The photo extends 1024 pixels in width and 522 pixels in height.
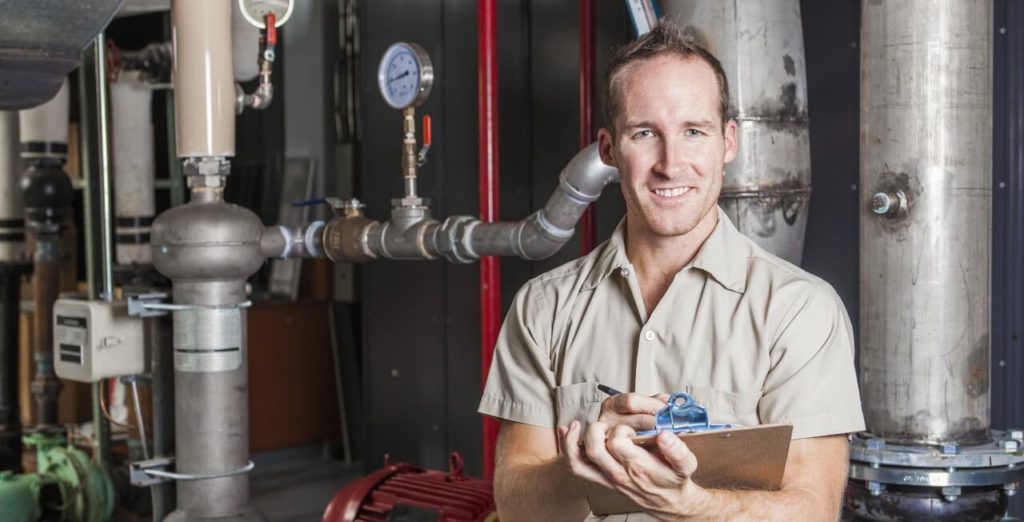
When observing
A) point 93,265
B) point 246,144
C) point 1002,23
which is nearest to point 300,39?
point 246,144

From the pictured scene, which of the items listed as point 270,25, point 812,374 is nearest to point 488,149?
point 270,25

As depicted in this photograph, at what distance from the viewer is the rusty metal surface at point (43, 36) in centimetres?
177

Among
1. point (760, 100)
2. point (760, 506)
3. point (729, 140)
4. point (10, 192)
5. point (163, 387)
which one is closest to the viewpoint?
point (760, 506)

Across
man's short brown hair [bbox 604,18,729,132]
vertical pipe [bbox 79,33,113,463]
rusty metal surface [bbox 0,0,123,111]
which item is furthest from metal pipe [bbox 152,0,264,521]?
man's short brown hair [bbox 604,18,729,132]

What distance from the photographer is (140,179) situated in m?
3.84

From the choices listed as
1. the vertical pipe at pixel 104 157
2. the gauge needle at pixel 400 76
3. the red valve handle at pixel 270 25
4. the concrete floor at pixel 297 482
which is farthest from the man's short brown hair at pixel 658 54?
the concrete floor at pixel 297 482

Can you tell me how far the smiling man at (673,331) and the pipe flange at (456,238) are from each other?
1276 mm

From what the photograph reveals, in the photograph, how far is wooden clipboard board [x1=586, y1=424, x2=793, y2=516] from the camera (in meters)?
1.15

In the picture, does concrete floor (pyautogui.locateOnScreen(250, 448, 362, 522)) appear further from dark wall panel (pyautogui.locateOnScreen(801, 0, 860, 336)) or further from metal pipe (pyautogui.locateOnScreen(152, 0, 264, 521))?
dark wall panel (pyautogui.locateOnScreen(801, 0, 860, 336))

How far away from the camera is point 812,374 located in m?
1.34

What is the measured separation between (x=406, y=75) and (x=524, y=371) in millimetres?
1705

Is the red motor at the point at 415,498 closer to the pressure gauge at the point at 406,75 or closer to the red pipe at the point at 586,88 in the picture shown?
the red pipe at the point at 586,88

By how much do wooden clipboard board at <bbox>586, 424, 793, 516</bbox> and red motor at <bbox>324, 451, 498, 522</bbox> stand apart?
1.40 meters

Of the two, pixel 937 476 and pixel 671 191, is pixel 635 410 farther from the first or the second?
pixel 937 476
